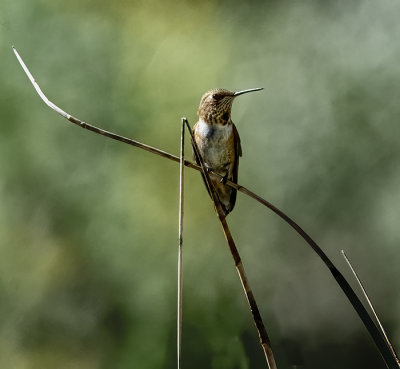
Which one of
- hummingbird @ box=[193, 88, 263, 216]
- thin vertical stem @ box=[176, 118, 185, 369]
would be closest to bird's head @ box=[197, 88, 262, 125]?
hummingbird @ box=[193, 88, 263, 216]

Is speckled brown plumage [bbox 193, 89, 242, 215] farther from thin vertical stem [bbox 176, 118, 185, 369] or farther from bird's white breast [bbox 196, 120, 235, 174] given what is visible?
thin vertical stem [bbox 176, 118, 185, 369]

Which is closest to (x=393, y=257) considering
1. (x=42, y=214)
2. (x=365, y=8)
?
(x=365, y=8)

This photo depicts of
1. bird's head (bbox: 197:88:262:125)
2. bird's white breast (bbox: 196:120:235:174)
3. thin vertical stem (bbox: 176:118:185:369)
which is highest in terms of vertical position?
bird's head (bbox: 197:88:262:125)

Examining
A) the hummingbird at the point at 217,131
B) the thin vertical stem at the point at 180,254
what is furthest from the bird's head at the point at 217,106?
Result: the thin vertical stem at the point at 180,254

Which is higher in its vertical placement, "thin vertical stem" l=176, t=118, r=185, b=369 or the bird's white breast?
the bird's white breast

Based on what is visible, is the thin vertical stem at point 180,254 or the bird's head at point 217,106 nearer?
the thin vertical stem at point 180,254

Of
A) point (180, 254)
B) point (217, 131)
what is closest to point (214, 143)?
point (217, 131)

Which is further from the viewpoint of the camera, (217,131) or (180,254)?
(217,131)

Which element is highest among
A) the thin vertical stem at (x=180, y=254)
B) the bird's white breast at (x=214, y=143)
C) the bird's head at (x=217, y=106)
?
the bird's head at (x=217, y=106)

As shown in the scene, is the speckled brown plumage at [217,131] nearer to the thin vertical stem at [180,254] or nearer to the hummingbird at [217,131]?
the hummingbird at [217,131]

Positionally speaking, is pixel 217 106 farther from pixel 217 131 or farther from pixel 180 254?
pixel 180 254

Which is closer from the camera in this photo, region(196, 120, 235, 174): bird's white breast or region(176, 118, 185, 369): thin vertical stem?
region(176, 118, 185, 369): thin vertical stem

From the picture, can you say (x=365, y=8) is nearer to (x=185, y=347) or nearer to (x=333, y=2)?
(x=333, y=2)

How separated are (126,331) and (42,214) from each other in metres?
0.85
